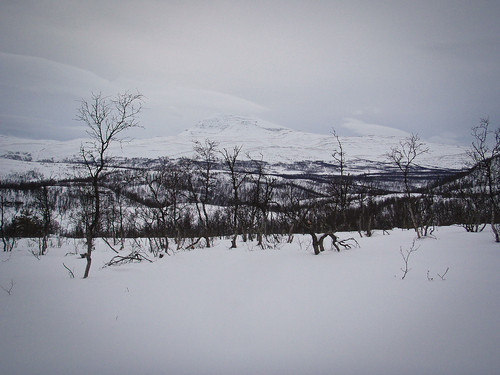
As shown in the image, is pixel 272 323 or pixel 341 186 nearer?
pixel 272 323

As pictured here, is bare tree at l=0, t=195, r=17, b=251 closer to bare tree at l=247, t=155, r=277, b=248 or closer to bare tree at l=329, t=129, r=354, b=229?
bare tree at l=247, t=155, r=277, b=248

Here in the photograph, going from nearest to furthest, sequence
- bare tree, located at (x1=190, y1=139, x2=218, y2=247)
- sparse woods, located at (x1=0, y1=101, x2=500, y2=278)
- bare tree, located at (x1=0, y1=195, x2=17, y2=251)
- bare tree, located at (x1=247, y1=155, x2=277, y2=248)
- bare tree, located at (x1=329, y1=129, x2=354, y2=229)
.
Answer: sparse woods, located at (x1=0, y1=101, x2=500, y2=278)
bare tree, located at (x1=329, y1=129, x2=354, y2=229)
bare tree, located at (x1=247, y1=155, x2=277, y2=248)
bare tree, located at (x1=190, y1=139, x2=218, y2=247)
bare tree, located at (x1=0, y1=195, x2=17, y2=251)

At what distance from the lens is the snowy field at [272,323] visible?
397 centimetres

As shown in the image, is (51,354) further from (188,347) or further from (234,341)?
(234,341)

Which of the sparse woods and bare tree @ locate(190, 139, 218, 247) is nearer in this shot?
the sparse woods

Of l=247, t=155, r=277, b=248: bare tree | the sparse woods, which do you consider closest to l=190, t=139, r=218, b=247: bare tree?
the sparse woods

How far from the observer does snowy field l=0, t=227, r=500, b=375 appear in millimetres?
3971

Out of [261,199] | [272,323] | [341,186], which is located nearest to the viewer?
[272,323]

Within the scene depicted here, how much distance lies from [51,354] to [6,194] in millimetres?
148706

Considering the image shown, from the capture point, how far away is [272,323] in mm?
5211

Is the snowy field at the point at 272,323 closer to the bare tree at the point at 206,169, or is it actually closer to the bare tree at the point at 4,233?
the bare tree at the point at 206,169

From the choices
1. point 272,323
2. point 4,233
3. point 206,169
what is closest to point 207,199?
point 206,169

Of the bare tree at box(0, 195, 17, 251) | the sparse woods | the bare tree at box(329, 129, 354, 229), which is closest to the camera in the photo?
the sparse woods

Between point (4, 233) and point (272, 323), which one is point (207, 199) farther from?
point (4, 233)
